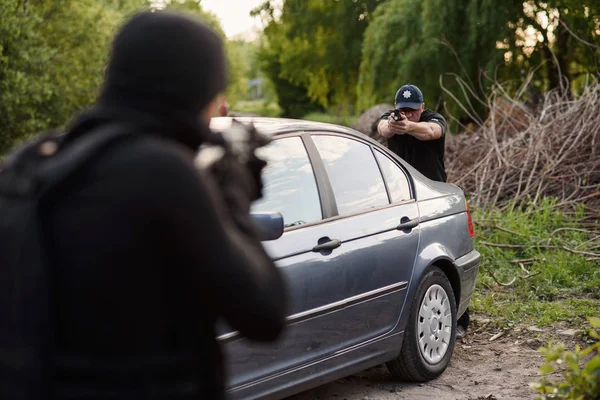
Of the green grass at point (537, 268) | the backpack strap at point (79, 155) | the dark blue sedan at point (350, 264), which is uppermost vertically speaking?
the backpack strap at point (79, 155)

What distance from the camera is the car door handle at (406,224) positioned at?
17.8 ft

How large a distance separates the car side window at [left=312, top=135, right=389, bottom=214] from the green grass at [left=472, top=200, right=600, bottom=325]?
2441 millimetres

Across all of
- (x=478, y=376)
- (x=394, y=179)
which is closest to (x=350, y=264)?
(x=394, y=179)

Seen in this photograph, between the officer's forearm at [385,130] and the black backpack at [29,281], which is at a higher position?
the black backpack at [29,281]

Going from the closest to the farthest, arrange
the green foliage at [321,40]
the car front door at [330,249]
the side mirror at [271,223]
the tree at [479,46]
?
1. the side mirror at [271,223]
2. the car front door at [330,249]
3. the tree at [479,46]
4. the green foliage at [321,40]

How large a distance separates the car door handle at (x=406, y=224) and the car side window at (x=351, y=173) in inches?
6.3

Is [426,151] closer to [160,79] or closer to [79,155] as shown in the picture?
[160,79]

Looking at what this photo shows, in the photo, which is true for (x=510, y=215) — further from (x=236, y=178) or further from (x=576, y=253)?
(x=236, y=178)

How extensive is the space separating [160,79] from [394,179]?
160 inches

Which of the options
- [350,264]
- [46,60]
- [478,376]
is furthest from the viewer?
[46,60]

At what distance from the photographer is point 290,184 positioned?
471cm

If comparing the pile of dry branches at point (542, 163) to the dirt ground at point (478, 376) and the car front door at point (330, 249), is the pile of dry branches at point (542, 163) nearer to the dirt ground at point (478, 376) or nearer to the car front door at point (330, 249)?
the dirt ground at point (478, 376)

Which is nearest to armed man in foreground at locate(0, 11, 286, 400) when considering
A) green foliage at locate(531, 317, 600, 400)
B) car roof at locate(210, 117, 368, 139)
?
green foliage at locate(531, 317, 600, 400)

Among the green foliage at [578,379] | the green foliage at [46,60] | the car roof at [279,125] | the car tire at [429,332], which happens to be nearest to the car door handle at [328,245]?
the car roof at [279,125]
